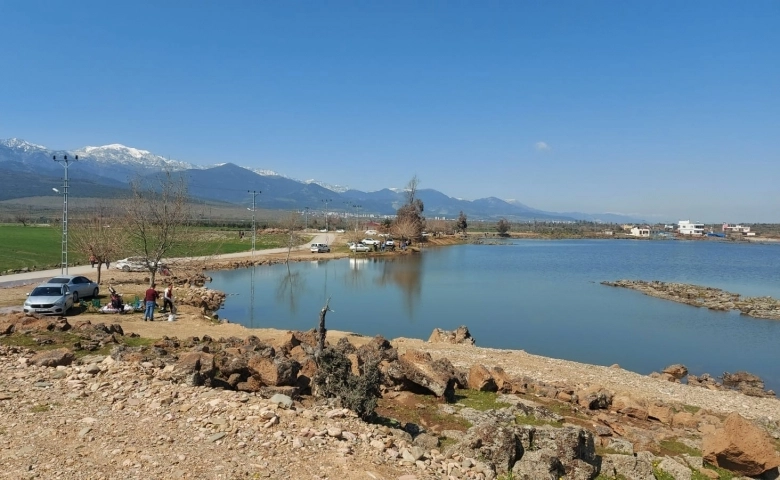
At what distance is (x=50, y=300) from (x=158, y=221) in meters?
7.99

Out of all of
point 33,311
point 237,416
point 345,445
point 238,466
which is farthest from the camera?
point 33,311

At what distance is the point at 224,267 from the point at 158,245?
1220 inches

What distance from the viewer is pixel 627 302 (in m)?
49.8

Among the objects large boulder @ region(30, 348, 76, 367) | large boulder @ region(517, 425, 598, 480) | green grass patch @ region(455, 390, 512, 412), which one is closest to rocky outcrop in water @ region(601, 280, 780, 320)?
green grass patch @ region(455, 390, 512, 412)

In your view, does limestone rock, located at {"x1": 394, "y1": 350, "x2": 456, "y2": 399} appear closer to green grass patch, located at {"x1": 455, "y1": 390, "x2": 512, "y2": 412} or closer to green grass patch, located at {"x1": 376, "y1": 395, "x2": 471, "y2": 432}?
green grass patch, located at {"x1": 376, "y1": 395, "x2": 471, "y2": 432}

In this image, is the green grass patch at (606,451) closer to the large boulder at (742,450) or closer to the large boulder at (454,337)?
the large boulder at (742,450)

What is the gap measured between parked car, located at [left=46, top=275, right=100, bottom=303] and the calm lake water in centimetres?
787

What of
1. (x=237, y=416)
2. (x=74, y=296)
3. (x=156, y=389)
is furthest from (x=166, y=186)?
(x=237, y=416)

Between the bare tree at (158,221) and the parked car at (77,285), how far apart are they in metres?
3.25

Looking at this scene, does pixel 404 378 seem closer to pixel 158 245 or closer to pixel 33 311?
pixel 33 311

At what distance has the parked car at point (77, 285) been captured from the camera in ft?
97.0

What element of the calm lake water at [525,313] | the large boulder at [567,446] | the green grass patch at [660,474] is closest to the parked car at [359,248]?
the calm lake water at [525,313]

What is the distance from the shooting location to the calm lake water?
30.6 m

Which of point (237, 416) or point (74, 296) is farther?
point (74, 296)
